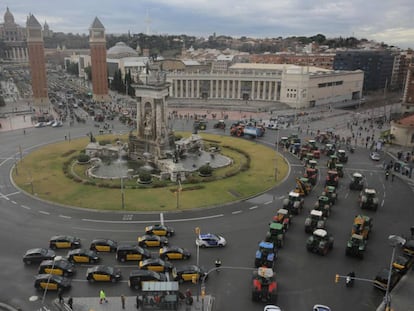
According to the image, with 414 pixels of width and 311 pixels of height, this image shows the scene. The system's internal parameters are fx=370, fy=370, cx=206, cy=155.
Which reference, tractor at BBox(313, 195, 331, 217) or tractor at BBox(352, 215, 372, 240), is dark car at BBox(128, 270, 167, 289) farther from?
tractor at BBox(313, 195, 331, 217)

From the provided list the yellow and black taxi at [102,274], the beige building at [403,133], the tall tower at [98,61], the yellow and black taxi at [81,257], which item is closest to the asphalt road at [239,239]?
the yellow and black taxi at [102,274]

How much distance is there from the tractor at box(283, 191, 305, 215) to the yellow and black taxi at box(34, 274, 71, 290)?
22615 millimetres

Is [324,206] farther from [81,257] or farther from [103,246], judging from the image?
[81,257]

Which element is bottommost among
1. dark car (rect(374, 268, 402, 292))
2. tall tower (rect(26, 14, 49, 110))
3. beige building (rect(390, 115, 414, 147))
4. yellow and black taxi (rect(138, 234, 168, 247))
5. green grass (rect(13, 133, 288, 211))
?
green grass (rect(13, 133, 288, 211))

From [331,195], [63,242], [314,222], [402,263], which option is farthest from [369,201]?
[63,242]

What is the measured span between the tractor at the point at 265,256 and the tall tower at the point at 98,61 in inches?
4022

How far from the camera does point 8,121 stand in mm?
86188

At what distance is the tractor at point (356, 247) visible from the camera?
A: 98.7 ft

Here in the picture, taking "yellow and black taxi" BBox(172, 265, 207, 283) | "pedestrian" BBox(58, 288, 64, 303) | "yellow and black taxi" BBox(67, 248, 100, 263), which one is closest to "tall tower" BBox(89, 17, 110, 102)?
"yellow and black taxi" BBox(67, 248, 100, 263)

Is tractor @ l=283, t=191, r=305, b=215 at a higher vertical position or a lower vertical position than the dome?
lower

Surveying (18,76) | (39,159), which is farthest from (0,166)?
(18,76)

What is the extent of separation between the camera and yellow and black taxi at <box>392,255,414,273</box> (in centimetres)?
2778

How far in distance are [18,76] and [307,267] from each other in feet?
660

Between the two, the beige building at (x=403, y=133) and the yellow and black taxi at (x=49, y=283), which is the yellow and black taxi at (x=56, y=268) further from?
the beige building at (x=403, y=133)
